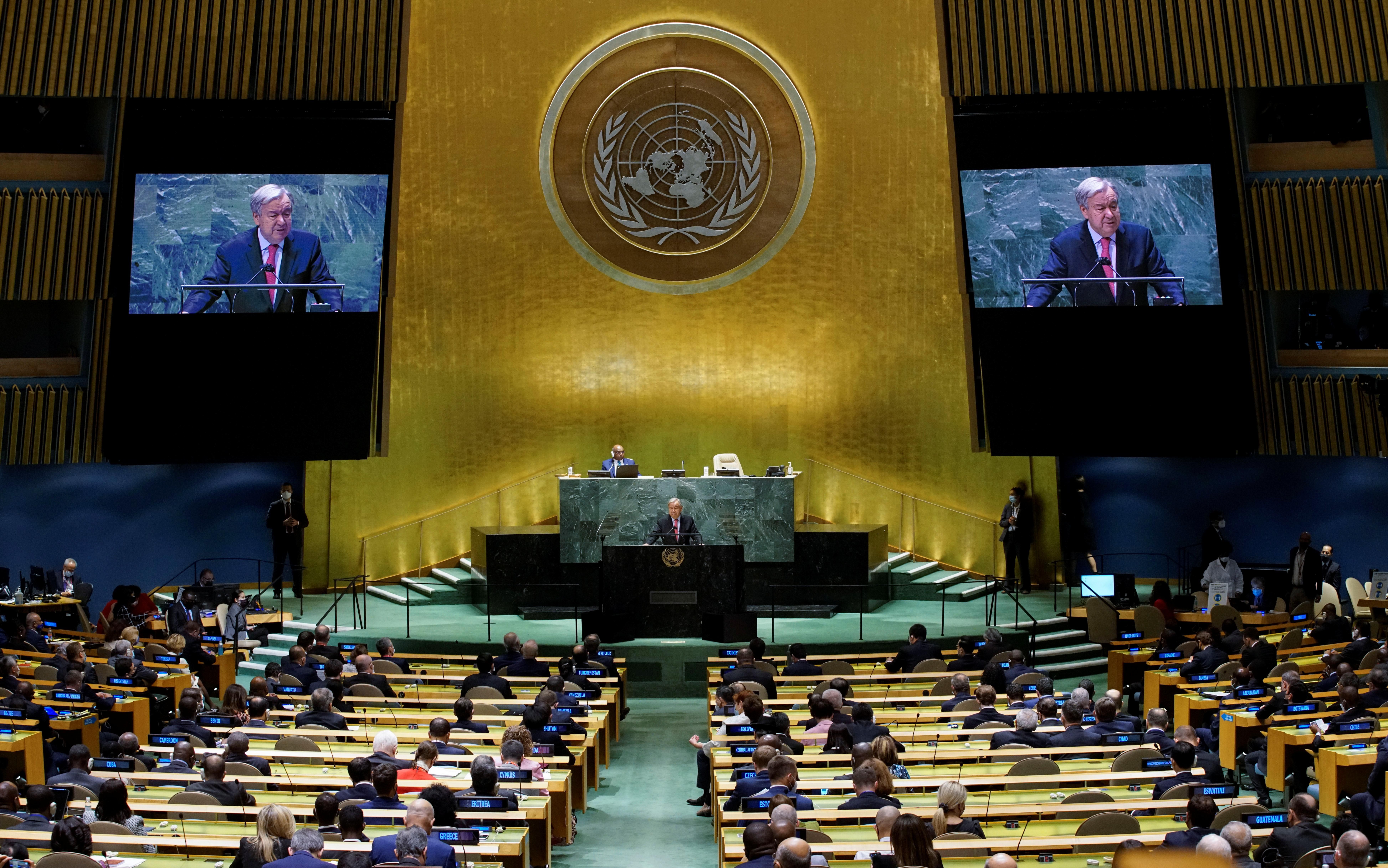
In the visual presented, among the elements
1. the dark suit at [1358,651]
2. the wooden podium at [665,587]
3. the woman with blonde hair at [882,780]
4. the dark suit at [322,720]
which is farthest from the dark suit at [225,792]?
the dark suit at [1358,651]

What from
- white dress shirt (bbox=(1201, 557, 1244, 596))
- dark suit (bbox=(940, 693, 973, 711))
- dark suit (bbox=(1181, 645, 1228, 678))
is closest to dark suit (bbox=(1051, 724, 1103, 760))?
dark suit (bbox=(940, 693, 973, 711))

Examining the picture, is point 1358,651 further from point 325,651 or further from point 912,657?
point 325,651

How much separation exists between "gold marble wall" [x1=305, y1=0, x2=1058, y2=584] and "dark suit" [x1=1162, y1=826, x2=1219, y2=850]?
12321mm

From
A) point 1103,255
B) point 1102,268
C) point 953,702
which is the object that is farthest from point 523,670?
point 1103,255

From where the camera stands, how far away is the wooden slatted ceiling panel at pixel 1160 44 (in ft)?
57.1

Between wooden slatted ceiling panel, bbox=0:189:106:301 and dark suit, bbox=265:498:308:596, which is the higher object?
wooden slatted ceiling panel, bbox=0:189:106:301

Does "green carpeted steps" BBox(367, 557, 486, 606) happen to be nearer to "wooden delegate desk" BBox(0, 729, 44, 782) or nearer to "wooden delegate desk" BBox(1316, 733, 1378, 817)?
"wooden delegate desk" BBox(0, 729, 44, 782)

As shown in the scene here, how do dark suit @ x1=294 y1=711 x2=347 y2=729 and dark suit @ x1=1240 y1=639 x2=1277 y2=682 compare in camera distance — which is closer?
dark suit @ x1=294 y1=711 x2=347 y2=729

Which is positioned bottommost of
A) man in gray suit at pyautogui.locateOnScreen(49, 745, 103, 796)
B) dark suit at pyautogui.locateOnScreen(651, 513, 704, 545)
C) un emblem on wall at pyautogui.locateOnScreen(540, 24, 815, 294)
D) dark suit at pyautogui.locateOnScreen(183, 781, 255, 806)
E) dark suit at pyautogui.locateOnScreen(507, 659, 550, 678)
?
dark suit at pyautogui.locateOnScreen(183, 781, 255, 806)

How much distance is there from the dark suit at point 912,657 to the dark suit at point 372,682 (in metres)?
4.60

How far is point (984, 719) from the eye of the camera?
1024 cm

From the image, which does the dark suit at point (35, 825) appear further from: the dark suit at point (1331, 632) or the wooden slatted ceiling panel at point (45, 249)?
the wooden slatted ceiling panel at point (45, 249)

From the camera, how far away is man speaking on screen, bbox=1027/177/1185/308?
55.9 feet

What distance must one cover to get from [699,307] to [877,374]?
8.67 ft
